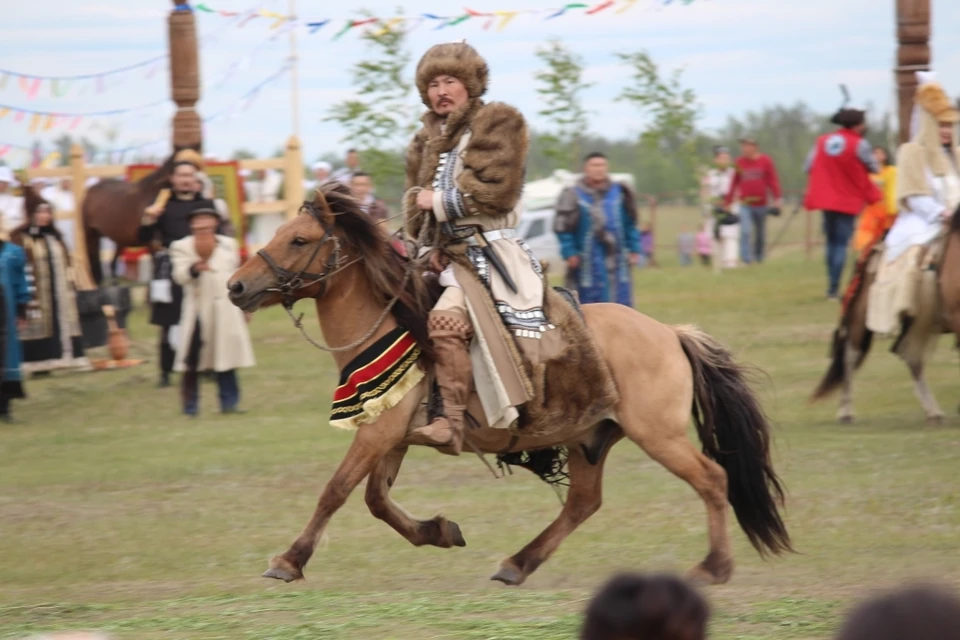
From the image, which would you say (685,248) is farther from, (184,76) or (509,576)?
(509,576)

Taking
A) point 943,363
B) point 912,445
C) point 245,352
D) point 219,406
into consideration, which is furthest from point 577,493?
point 943,363

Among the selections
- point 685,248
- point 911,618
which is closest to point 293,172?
point 685,248

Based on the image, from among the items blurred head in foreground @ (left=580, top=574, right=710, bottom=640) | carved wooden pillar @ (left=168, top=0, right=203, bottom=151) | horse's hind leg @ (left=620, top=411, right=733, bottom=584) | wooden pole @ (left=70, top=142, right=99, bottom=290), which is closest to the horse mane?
horse's hind leg @ (left=620, top=411, right=733, bottom=584)

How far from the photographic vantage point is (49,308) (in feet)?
47.6

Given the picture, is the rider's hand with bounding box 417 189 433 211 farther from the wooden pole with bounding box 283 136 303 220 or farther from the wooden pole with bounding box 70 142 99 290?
the wooden pole with bounding box 283 136 303 220

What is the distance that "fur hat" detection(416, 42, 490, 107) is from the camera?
6477 millimetres

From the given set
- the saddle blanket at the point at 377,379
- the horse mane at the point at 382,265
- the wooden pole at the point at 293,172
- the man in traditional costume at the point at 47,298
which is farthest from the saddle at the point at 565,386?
the wooden pole at the point at 293,172

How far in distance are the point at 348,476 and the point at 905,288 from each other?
229 inches

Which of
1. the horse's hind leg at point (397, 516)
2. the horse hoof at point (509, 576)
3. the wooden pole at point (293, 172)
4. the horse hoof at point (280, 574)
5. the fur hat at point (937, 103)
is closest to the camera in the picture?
the horse hoof at point (280, 574)

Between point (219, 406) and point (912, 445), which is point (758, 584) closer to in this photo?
point (912, 445)

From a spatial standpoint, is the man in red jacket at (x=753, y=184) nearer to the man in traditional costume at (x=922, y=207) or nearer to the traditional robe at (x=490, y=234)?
the man in traditional costume at (x=922, y=207)

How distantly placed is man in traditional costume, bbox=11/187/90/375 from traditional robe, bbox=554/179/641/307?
5.11 m

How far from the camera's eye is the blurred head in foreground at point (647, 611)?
208cm

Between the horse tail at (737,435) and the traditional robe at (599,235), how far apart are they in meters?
5.77
